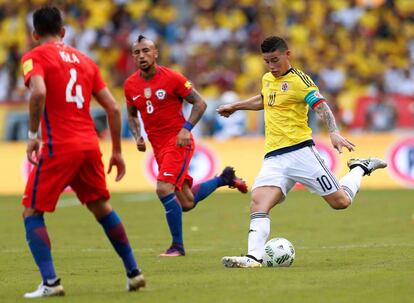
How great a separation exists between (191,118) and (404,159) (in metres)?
11.5

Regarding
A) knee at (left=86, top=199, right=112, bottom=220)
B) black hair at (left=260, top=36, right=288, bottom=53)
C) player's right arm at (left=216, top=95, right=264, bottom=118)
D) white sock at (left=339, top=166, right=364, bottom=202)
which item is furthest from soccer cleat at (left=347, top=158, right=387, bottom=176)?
knee at (left=86, top=199, right=112, bottom=220)

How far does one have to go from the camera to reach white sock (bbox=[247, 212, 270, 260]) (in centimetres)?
1030

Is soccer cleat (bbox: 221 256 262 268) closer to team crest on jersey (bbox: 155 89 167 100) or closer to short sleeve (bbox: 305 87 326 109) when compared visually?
short sleeve (bbox: 305 87 326 109)

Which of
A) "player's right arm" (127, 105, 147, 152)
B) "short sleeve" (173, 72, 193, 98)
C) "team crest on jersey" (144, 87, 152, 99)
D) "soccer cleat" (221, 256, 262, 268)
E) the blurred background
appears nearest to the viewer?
"soccer cleat" (221, 256, 262, 268)

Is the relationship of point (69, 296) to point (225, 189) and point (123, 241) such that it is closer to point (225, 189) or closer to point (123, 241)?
point (123, 241)

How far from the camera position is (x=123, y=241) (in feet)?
27.7

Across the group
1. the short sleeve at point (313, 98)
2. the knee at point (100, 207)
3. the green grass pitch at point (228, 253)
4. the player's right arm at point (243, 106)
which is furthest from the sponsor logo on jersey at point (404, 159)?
the knee at point (100, 207)

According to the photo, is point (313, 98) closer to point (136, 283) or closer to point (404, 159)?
point (136, 283)

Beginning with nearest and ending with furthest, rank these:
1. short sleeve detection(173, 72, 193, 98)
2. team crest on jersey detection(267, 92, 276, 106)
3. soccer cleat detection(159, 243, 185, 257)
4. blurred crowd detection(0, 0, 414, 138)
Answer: team crest on jersey detection(267, 92, 276, 106) → soccer cleat detection(159, 243, 185, 257) → short sleeve detection(173, 72, 193, 98) → blurred crowd detection(0, 0, 414, 138)

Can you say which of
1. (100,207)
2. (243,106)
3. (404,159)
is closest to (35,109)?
(100,207)

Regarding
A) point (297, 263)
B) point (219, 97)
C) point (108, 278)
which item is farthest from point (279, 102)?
point (219, 97)

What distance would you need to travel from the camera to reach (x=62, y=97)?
27.0 feet

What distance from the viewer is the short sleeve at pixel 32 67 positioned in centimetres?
803

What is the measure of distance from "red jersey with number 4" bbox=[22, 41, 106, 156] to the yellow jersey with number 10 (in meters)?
2.80
